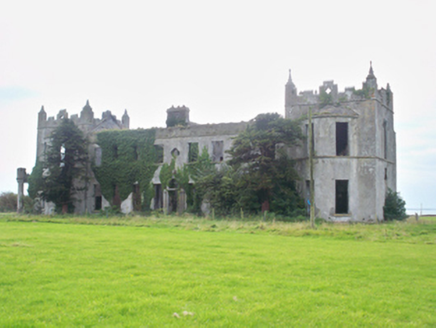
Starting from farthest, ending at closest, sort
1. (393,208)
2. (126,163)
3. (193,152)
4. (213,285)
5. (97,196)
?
(97,196)
(126,163)
(193,152)
(393,208)
(213,285)

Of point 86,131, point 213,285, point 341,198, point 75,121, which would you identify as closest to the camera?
point 213,285

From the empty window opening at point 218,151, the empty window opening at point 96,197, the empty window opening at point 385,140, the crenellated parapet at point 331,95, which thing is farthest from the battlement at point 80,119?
the empty window opening at point 385,140

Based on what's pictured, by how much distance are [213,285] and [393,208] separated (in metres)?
23.4

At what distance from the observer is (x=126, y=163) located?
33719mm

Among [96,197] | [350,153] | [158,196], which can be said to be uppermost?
[350,153]

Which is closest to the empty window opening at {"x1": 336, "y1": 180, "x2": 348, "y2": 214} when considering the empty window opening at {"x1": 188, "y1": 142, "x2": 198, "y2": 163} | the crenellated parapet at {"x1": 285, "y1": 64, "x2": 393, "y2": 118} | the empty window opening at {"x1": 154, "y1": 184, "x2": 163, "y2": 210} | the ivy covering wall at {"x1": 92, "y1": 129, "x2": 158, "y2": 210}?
the crenellated parapet at {"x1": 285, "y1": 64, "x2": 393, "y2": 118}

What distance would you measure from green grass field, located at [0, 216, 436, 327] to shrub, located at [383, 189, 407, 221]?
15.0 metres

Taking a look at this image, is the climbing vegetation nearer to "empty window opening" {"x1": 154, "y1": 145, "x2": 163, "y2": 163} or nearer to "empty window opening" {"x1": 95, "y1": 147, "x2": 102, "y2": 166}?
"empty window opening" {"x1": 95, "y1": 147, "x2": 102, "y2": 166}

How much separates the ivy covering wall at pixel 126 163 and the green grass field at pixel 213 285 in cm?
1955

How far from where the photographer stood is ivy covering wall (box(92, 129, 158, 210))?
33062 millimetres

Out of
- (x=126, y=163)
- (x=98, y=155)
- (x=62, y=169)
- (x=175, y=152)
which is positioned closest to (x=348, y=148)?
(x=175, y=152)

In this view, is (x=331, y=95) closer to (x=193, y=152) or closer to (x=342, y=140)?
(x=342, y=140)

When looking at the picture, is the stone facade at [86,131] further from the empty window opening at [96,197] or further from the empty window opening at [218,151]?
the empty window opening at [218,151]

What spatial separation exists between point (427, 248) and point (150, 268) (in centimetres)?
964
